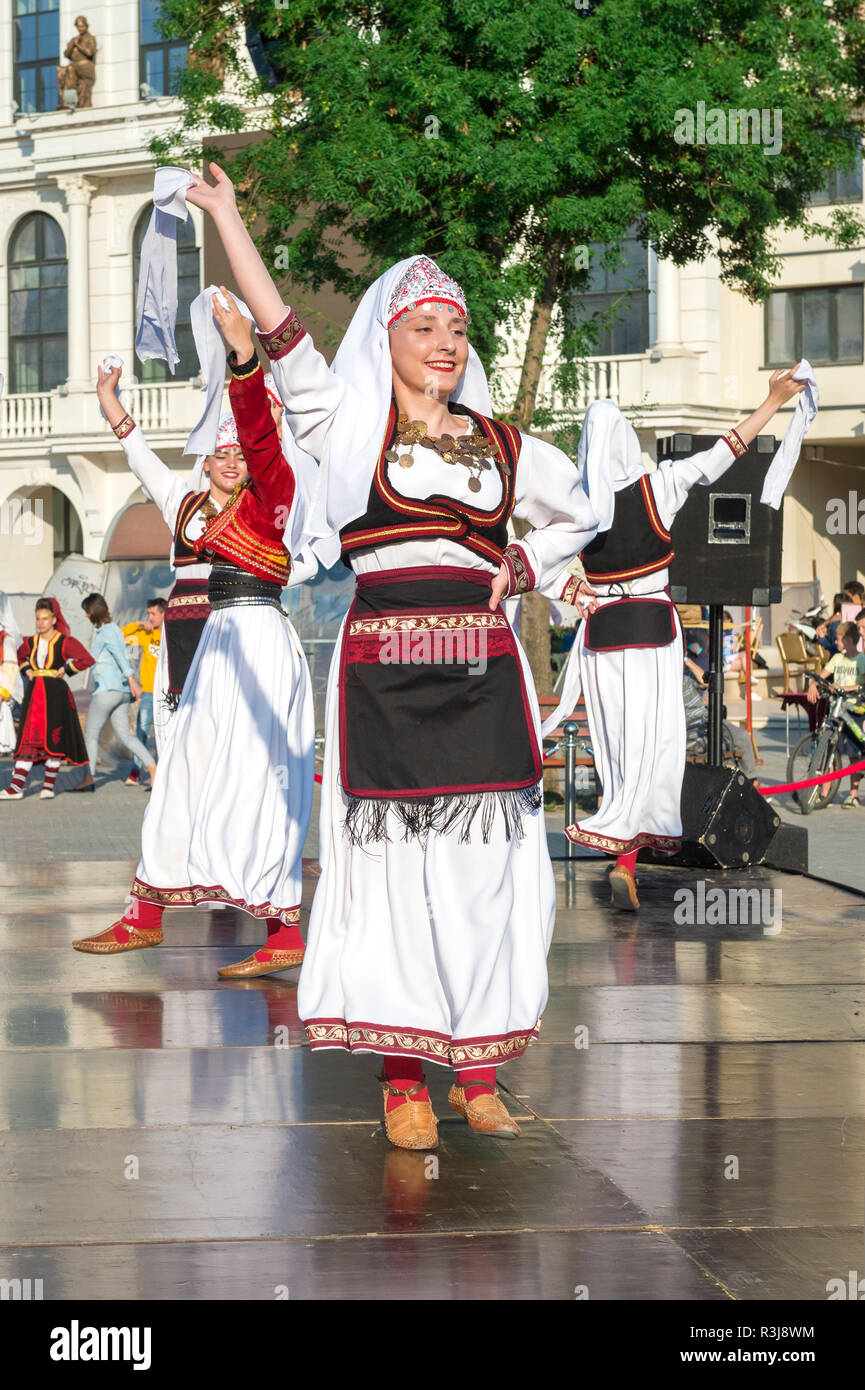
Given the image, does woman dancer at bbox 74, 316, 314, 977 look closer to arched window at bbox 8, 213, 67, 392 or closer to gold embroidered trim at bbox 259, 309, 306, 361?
gold embroidered trim at bbox 259, 309, 306, 361

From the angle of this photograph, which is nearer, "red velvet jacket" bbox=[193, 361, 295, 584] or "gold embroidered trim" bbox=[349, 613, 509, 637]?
"gold embroidered trim" bbox=[349, 613, 509, 637]

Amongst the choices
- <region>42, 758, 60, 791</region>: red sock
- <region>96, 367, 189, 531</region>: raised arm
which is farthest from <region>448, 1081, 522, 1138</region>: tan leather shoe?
<region>42, 758, 60, 791</region>: red sock

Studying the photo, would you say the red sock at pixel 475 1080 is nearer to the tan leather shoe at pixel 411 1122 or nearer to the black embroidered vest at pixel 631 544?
the tan leather shoe at pixel 411 1122

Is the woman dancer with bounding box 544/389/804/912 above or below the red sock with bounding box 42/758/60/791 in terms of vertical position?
above

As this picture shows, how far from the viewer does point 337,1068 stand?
5.81 metres

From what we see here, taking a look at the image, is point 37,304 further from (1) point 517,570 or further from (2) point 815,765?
(1) point 517,570

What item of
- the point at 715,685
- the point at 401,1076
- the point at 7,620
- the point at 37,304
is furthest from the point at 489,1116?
the point at 37,304

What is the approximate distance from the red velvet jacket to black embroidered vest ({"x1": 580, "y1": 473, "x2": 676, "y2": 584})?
7.47ft

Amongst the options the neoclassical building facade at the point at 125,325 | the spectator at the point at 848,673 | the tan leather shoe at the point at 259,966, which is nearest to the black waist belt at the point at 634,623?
the tan leather shoe at the point at 259,966

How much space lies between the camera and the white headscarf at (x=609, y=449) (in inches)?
348

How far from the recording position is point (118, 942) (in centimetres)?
781

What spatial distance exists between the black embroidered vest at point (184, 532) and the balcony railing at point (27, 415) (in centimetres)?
3085

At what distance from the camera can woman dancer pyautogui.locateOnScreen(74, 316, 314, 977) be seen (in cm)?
743

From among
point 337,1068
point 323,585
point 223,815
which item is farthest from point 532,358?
point 337,1068
